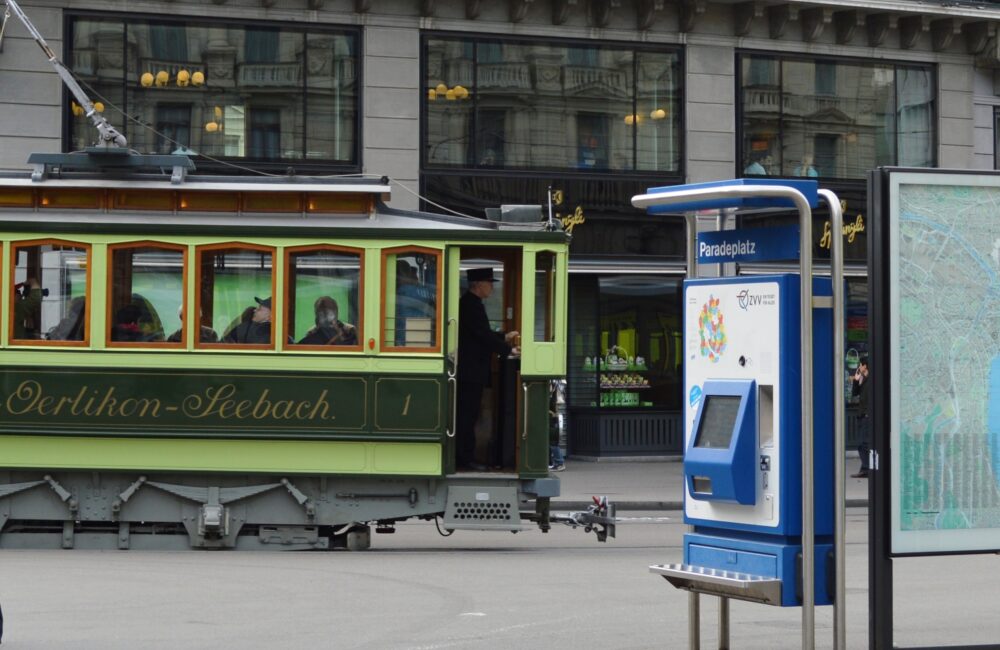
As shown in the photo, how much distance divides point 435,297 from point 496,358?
2.92ft

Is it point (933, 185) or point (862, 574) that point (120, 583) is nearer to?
point (862, 574)

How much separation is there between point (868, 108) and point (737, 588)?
2136 cm

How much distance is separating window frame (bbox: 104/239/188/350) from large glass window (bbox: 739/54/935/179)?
1445 cm

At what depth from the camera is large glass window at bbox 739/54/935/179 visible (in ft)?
88.4

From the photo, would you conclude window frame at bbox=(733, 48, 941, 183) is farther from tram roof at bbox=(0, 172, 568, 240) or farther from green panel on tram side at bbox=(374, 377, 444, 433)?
green panel on tram side at bbox=(374, 377, 444, 433)

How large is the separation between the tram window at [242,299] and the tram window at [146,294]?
253 millimetres

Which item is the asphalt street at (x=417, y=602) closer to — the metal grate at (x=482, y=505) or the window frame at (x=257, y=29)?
the metal grate at (x=482, y=505)

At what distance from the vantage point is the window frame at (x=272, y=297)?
14.2 m

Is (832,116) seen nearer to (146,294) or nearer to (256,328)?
(256,328)

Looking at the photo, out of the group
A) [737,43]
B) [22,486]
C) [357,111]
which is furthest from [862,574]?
[737,43]

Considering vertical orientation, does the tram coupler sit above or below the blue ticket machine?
below

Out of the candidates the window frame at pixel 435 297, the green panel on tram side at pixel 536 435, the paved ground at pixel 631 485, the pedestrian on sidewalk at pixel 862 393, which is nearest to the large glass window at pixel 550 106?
the pedestrian on sidewalk at pixel 862 393

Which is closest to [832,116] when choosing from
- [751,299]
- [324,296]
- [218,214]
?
[324,296]

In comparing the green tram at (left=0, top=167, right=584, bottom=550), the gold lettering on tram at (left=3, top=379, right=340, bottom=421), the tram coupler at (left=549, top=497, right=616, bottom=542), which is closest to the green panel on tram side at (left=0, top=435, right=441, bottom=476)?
the green tram at (left=0, top=167, right=584, bottom=550)
